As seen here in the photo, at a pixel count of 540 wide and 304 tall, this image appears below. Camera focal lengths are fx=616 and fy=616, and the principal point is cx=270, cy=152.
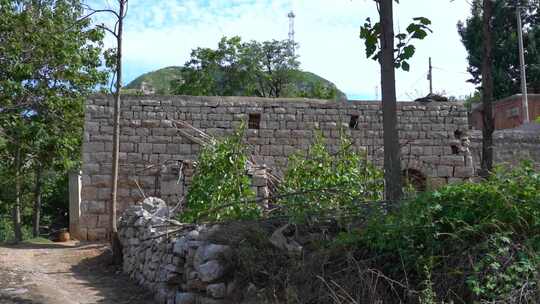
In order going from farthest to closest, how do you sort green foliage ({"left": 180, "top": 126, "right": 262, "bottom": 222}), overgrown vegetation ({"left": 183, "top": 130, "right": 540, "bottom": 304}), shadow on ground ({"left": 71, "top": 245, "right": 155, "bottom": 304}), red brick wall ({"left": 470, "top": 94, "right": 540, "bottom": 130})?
1. red brick wall ({"left": 470, "top": 94, "right": 540, "bottom": 130})
2. green foliage ({"left": 180, "top": 126, "right": 262, "bottom": 222})
3. shadow on ground ({"left": 71, "top": 245, "right": 155, "bottom": 304})
4. overgrown vegetation ({"left": 183, "top": 130, "right": 540, "bottom": 304})

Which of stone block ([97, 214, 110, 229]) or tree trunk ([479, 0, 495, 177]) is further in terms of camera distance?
stone block ([97, 214, 110, 229])

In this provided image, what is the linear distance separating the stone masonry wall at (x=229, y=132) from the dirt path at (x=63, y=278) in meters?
1.64

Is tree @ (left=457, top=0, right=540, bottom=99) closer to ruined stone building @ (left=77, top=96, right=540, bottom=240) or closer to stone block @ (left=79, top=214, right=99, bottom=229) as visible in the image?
ruined stone building @ (left=77, top=96, right=540, bottom=240)

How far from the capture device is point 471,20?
2889 centimetres

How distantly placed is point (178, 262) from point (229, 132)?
253 inches

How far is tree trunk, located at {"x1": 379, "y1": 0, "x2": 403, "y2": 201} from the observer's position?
21.7ft

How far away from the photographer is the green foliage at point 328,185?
6637mm

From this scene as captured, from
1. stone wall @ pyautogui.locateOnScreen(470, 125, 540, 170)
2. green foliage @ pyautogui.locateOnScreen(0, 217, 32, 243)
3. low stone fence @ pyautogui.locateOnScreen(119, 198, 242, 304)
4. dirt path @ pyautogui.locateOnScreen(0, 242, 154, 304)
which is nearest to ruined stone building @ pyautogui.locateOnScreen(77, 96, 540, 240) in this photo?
dirt path @ pyautogui.locateOnScreen(0, 242, 154, 304)

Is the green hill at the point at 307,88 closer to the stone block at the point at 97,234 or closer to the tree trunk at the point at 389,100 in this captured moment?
the stone block at the point at 97,234

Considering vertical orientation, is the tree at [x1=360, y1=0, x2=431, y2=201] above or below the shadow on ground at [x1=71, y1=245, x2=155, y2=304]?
above

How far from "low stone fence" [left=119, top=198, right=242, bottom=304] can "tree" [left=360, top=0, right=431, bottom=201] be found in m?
1.94

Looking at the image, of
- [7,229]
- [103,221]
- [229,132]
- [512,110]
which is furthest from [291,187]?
[7,229]

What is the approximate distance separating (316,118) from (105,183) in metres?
4.63

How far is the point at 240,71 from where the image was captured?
30844mm
